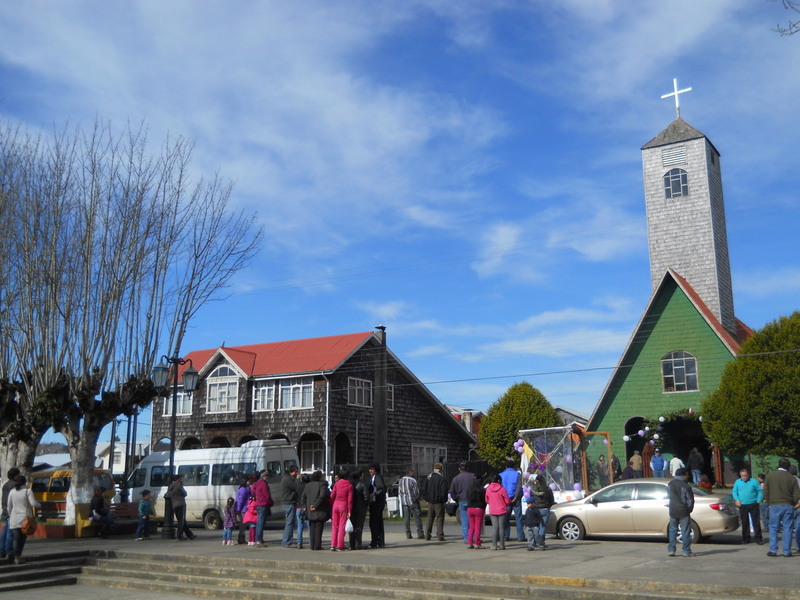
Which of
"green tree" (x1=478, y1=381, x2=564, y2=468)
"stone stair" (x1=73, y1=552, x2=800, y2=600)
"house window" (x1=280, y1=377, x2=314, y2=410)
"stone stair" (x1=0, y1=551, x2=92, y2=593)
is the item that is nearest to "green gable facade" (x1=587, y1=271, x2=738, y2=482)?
"green tree" (x1=478, y1=381, x2=564, y2=468)

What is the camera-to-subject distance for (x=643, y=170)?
37.7m

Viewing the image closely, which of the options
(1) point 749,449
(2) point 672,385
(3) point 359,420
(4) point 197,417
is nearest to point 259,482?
(1) point 749,449

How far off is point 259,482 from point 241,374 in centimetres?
2577

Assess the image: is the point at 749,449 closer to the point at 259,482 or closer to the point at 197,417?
the point at 259,482

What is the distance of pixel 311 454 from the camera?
41406 millimetres

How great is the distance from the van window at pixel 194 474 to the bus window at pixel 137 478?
5.79 ft

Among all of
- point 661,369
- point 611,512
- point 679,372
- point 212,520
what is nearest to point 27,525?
point 212,520

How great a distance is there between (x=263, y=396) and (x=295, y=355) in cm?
292

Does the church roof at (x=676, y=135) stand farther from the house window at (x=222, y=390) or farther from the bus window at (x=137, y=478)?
the bus window at (x=137, y=478)

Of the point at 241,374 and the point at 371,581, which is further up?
the point at 241,374

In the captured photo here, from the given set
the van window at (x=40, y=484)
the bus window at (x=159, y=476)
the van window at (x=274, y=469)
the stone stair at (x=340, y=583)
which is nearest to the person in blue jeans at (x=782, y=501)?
the stone stair at (x=340, y=583)

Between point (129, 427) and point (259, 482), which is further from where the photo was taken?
point (129, 427)

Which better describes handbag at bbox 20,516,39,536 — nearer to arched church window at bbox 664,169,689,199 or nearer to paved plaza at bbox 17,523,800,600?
paved plaza at bbox 17,523,800,600

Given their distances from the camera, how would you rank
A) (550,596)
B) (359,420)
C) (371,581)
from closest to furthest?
1. (550,596)
2. (371,581)
3. (359,420)
